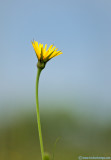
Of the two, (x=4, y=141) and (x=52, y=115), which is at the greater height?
(x=52, y=115)

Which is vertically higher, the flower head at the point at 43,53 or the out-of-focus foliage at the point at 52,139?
the flower head at the point at 43,53

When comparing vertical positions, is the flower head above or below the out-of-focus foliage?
above

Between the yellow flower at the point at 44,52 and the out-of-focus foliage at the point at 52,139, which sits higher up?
the yellow flower at the point at 44,52

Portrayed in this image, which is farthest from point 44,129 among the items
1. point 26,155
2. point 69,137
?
point 26,155

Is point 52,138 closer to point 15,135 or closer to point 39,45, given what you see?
point 15,135

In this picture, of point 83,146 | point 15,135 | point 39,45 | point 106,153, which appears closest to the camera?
point 39,45

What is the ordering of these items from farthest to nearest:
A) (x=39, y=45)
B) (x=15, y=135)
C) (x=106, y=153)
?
(x=15, y=135) < (x=106, y=153) < (x=39, y=45)
